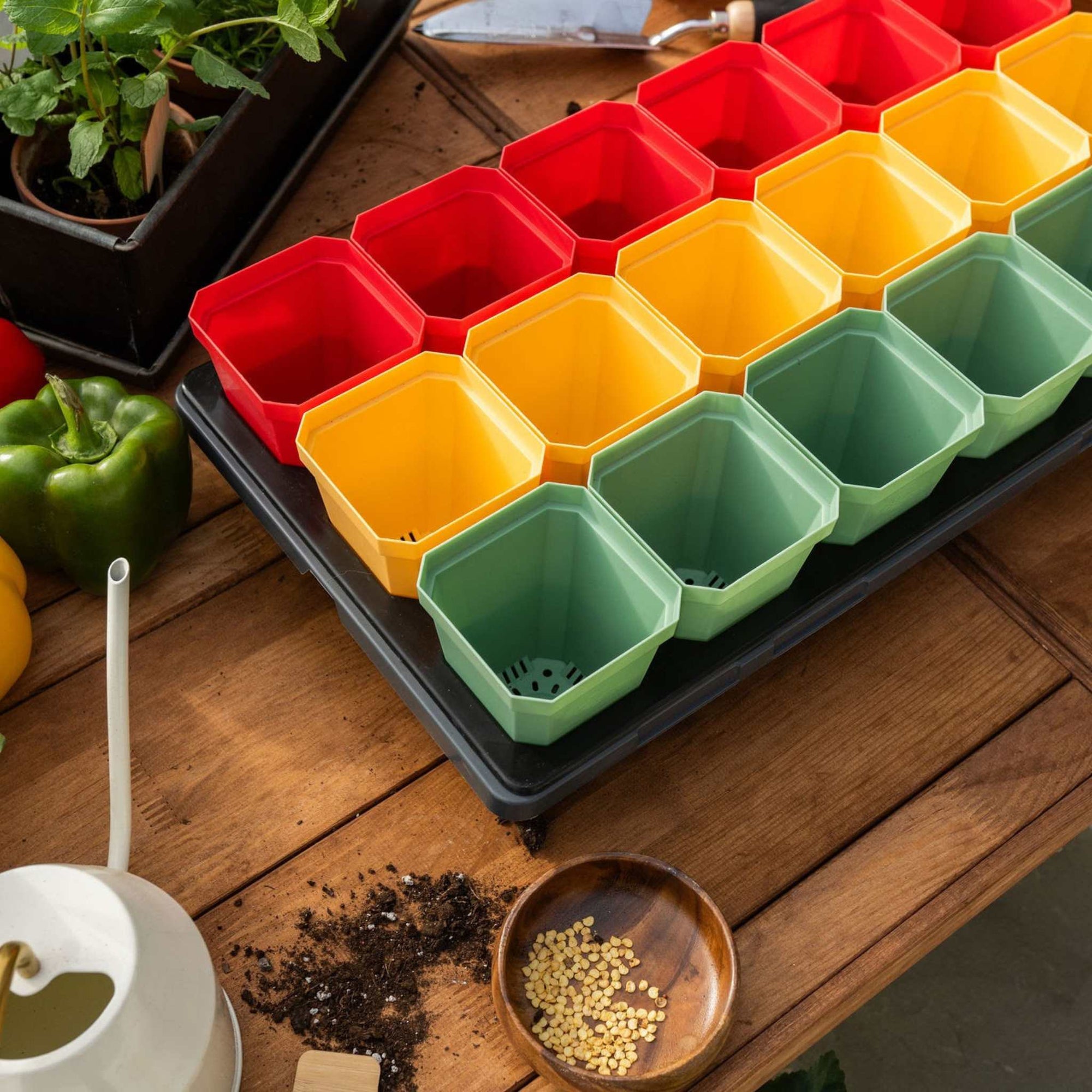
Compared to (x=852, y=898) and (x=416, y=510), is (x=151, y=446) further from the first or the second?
(x=852, y=898)

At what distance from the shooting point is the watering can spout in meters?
0.76

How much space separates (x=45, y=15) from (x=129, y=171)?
0.52 ft

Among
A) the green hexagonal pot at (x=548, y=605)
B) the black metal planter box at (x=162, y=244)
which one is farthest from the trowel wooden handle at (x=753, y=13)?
the green hexagonal pot at (x=548, y=605)

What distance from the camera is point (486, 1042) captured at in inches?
34.4

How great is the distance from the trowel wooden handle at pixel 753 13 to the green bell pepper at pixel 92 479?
0.77 meters

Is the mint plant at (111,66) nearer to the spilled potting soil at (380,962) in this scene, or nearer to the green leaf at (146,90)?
the green leaf at (146,90)

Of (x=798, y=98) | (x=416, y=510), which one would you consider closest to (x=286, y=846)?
(x=416, y=510)

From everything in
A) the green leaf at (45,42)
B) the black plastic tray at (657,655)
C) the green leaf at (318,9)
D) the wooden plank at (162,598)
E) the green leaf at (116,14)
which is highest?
the green leaf at (116,14)

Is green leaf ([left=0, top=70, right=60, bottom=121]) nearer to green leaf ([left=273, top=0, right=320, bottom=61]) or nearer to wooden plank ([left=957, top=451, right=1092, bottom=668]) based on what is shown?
green leaf ([left=273, top=0, right=320, bottom=61])

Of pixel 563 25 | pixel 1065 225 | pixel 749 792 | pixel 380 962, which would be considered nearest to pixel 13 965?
pixel 380 962

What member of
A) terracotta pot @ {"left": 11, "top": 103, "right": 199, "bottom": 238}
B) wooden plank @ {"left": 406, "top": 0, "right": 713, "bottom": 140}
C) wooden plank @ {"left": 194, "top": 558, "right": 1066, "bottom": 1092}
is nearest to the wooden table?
wooden plank @ {"left": 194, "top": 558, "right": 1066, "bottom": 1092}

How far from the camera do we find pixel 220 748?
3.24 ft

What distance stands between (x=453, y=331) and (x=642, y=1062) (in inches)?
21.7

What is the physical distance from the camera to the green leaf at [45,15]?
3.19 feet
